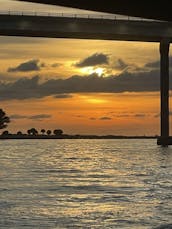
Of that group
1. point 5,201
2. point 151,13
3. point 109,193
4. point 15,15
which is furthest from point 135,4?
point 15,15

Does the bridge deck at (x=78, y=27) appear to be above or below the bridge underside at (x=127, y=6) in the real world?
above

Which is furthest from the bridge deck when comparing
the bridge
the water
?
the water

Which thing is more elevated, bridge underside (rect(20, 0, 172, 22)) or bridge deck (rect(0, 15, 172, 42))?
bridge deck (rect(0, 15, 172, 42))

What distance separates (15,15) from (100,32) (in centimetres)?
1067

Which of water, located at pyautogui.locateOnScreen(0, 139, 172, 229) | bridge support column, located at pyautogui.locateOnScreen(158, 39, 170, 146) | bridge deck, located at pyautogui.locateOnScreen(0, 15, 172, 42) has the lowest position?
water, located at pyautogui.locateOnScreen(0, 139, 172, 229)

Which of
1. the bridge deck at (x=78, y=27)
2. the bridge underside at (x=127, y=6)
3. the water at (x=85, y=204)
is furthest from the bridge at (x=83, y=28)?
the bridge underside at (x=127, y=6)

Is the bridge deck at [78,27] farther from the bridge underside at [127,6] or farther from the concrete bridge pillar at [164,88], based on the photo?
the bridge underside at [127,6]

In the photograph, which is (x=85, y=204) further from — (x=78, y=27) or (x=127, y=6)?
(x=78, y=27)

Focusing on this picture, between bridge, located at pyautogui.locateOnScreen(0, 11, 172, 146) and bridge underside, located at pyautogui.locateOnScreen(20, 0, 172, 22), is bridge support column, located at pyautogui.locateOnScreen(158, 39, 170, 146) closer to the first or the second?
bridge, located at pyautogui.locateOnScreen(0, 11, 172, 146)

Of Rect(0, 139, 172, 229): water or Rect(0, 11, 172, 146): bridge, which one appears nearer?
Rect(0, 139, 172, 229): water

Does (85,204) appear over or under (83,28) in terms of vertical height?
under

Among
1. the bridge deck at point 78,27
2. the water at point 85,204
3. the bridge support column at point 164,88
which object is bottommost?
the water at point 85,204

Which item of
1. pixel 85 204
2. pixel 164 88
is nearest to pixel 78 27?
Result: pixel 164 88

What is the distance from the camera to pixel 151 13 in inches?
612
